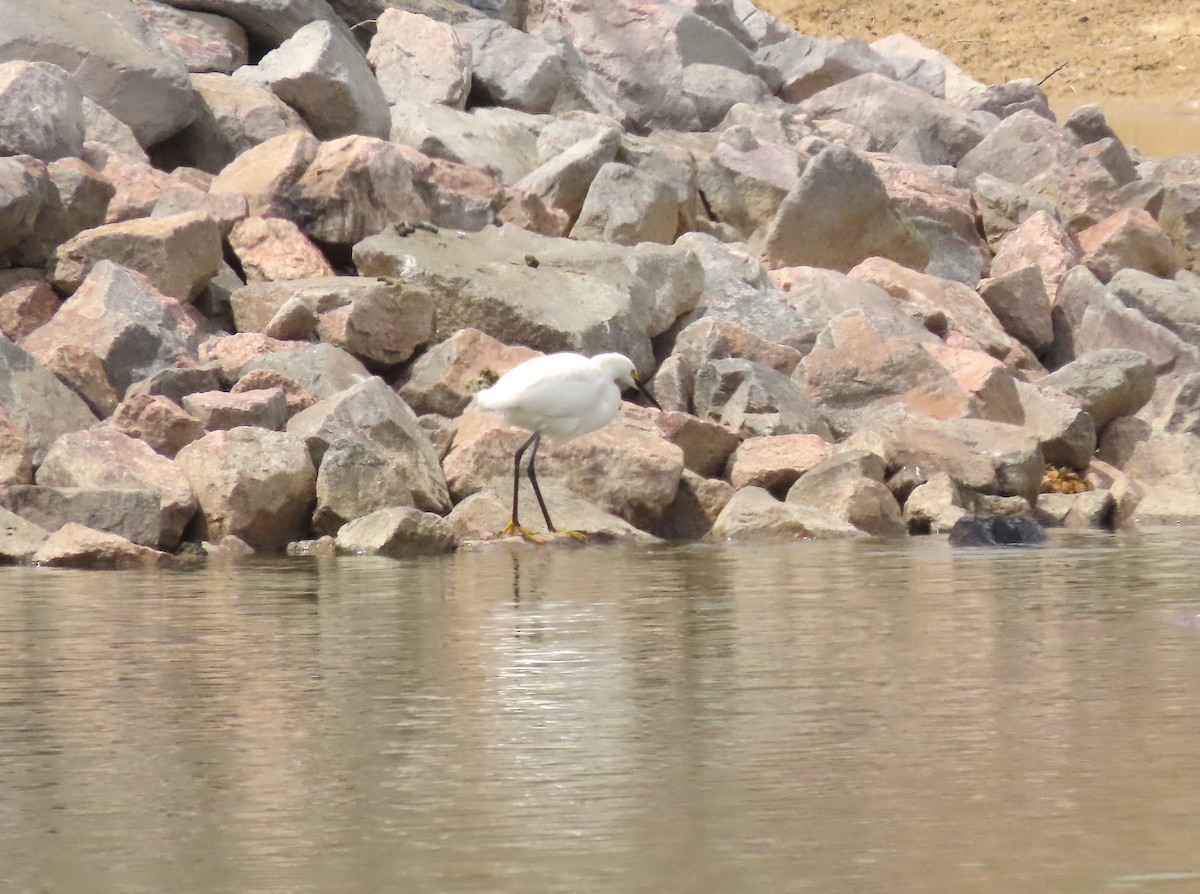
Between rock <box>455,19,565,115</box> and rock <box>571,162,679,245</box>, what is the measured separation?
10.7 feet

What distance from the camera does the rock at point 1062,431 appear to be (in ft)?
40.8

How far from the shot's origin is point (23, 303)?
40.6 ft

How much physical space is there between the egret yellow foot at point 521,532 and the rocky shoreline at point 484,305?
14 cm

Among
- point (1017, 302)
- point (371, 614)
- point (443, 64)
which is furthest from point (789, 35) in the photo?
point (371, 614)

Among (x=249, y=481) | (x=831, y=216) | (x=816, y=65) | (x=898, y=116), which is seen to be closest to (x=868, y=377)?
(x=831, y=216)

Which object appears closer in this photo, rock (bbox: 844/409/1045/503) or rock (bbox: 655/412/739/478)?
rock (bbox: 844/409/1045/503)

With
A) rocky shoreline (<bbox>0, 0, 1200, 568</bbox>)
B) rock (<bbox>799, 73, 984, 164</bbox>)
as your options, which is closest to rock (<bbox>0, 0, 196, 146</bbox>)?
rocky shoreline (<bbox>0, 0, 1200, 568</bbox>)

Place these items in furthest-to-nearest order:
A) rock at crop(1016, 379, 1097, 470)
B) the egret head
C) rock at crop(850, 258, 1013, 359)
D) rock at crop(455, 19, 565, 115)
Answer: rock at crop(455, 19, 565, 115) → rock at crop(850, 258, 1013, 359) → rock at crop(1016, 379, 1097, 470) → the egret head

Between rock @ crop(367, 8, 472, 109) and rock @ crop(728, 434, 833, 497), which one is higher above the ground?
rock @ crop(367, 8, 472, 109)


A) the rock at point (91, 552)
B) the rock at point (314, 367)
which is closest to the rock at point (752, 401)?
the rock at point (314, 367)

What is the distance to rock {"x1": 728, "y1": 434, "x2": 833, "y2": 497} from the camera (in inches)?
451

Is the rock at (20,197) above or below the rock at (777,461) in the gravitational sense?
above

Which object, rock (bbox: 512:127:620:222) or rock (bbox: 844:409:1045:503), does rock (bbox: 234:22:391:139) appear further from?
rock (bbox: 844:409:1045:503)

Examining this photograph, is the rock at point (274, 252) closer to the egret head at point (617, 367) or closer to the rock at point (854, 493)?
the egret head at point (617, 367)
